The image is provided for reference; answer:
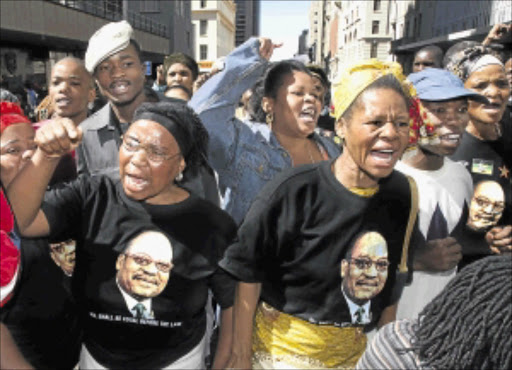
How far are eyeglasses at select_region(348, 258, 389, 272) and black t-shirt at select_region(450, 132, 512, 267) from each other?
A: 4.06 ft

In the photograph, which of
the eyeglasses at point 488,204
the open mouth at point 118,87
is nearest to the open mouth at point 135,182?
the open mouth at point 118,87

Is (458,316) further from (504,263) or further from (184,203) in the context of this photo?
(184,203)

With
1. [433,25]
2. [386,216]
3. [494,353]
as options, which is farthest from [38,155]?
[433,25]

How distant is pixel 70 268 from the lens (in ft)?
7.11

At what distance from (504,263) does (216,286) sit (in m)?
1.27

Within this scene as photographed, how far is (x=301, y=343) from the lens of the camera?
1.94 m

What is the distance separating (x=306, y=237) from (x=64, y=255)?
1.19m

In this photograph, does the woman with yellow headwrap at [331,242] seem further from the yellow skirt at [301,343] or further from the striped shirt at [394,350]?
the striped shirt at [394,350]

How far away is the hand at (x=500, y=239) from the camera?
288 centimetres

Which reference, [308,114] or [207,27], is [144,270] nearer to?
[308,114]

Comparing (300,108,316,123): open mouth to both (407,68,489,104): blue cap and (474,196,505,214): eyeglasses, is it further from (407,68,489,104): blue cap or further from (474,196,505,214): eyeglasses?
(474,196,505,214): eyeglasses

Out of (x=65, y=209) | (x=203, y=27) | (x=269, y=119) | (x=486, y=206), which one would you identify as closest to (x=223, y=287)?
(x=65, y=209)

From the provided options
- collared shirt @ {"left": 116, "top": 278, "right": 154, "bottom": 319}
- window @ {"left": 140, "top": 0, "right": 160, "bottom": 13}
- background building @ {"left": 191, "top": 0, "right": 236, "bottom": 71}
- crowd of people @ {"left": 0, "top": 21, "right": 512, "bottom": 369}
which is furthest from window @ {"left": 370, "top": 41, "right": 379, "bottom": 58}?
collared shirt @ {"left": 116, "top": 278, "right": 154, "bottom": 319}

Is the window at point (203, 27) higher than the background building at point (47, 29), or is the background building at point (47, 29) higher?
the window at point (203, 27)
